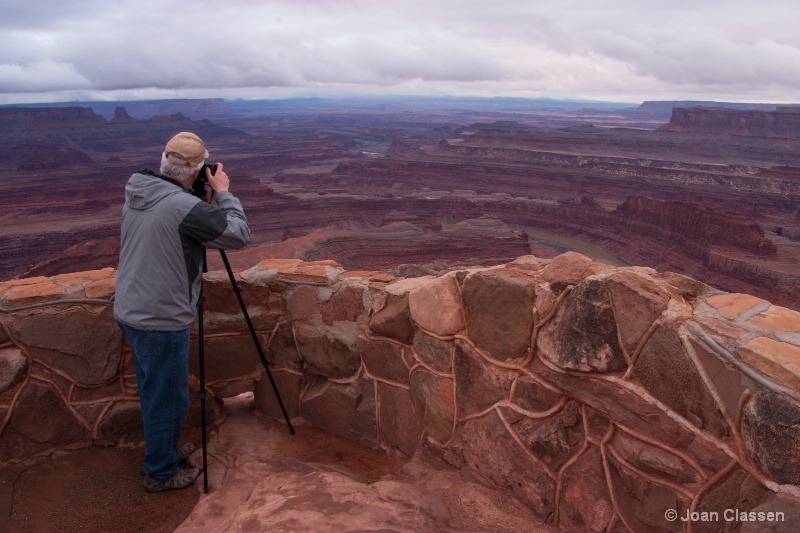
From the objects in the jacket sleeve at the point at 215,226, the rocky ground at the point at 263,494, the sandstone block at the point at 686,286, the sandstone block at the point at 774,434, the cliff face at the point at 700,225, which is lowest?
the cliff face at the point at 700,225

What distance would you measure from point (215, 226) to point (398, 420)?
1.41m

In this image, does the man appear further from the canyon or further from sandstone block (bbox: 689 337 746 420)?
the canyon

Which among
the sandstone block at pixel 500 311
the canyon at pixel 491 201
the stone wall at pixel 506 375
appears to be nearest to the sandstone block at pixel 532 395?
the stone wall at pixel 506 375

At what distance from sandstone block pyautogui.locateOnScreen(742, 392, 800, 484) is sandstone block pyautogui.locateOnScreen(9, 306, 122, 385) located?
279 centimetres

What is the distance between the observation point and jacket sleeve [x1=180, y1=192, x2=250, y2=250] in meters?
2.20

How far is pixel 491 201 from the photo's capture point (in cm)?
3434

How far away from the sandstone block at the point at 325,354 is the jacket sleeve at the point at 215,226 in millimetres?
872

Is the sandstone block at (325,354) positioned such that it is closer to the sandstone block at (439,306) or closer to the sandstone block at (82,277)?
the sandstone block at (439,306)

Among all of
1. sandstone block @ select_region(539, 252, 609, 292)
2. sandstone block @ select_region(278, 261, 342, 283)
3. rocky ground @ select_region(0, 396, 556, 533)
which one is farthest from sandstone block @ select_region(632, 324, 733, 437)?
sandstone block @ select_region(278, 261, 342, 283)

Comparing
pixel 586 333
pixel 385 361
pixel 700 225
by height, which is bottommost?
pixel 700 225

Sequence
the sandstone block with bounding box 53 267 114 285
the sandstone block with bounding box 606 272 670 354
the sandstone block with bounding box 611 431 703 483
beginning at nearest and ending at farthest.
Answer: the sandstone block with bounding box 611 431 703 483 → the sandstone block with bounding box 606 272 670 354 → the sandstone block with bounding box 53 267 114 285

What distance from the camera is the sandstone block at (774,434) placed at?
144cm

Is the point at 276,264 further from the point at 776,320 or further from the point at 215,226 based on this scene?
the point at 776,320

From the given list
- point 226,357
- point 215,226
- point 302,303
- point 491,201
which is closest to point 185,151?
point 215,226
